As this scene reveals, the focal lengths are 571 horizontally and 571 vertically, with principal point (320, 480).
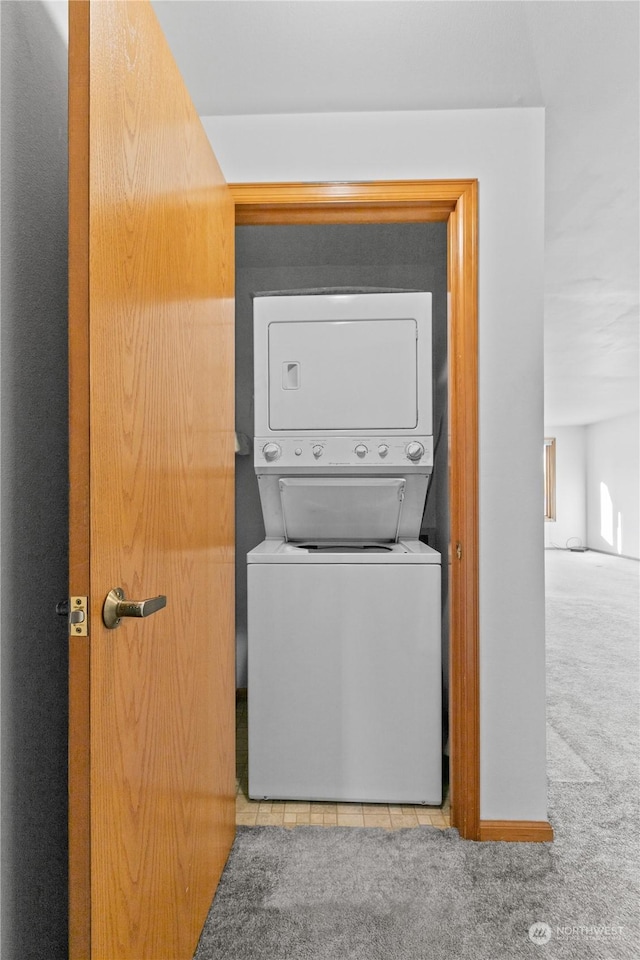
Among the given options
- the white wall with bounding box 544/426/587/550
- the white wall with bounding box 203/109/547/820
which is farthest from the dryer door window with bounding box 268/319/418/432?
the white wall with bounding box 544/426/587/550

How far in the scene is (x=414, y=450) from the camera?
2396 mm

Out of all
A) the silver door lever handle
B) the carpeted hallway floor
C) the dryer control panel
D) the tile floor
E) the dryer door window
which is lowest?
the tile floor

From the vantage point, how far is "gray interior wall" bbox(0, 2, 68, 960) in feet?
2.98

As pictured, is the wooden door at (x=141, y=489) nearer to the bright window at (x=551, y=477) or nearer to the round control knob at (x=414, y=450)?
the round control knob at (x=414, y=450)

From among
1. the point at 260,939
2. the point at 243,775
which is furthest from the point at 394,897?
the point at 243,775

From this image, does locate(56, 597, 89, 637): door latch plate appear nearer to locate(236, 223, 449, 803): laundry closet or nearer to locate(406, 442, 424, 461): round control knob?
locate(236, 223, 449, 803): laundry closet

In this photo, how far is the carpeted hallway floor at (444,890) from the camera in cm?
140

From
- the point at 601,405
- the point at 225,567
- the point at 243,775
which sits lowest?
the point at 243,775

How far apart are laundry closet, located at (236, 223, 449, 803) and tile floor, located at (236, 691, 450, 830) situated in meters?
0.04

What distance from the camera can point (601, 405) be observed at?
829 cm

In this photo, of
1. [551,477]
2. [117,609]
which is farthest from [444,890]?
[551,477]

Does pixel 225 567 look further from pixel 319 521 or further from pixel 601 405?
pixel 601 405

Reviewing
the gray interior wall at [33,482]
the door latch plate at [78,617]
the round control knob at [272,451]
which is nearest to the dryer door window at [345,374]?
the round control knob at [272,451]

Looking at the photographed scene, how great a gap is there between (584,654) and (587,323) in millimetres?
2451
